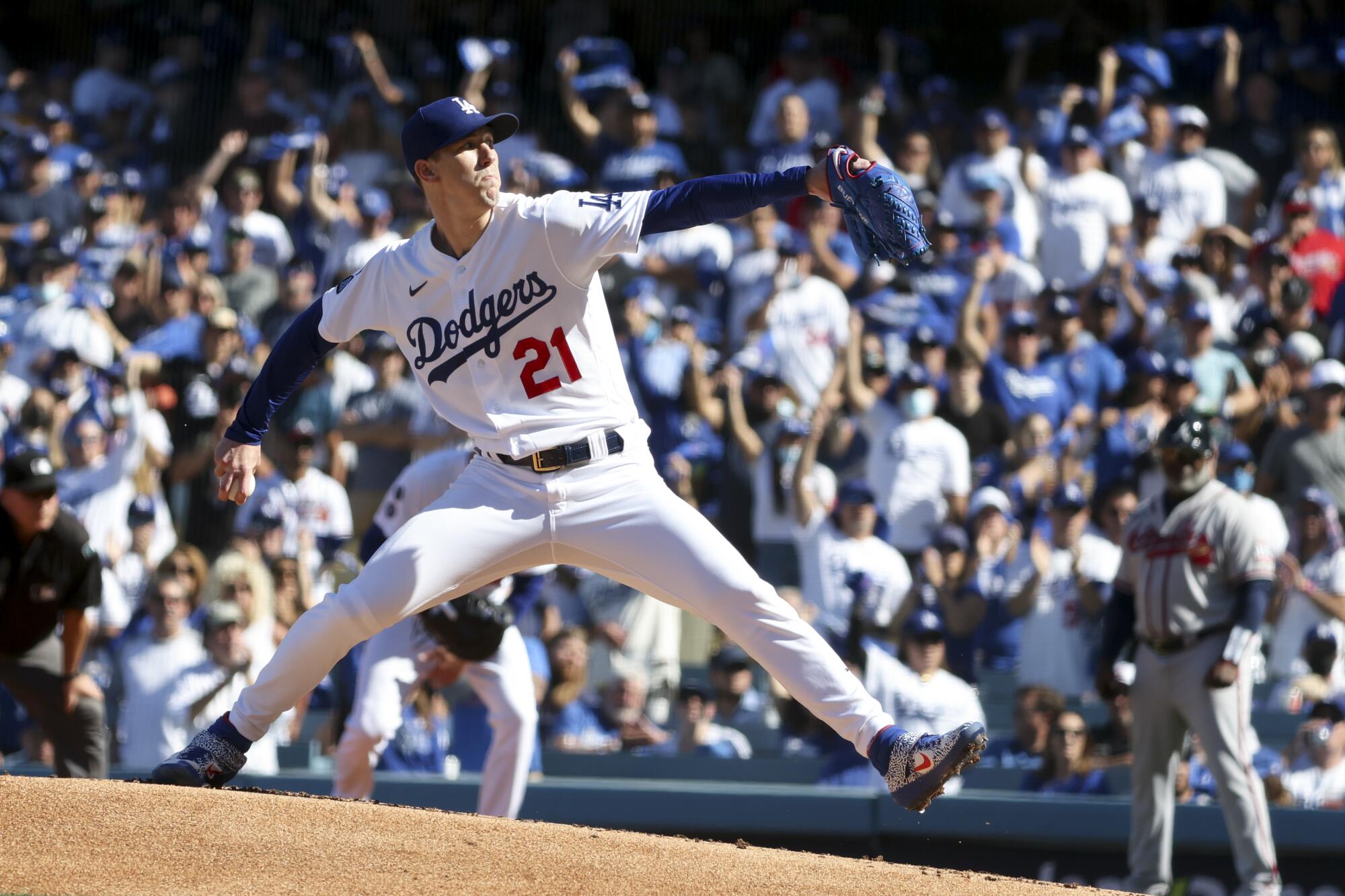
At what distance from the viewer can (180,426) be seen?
933cm

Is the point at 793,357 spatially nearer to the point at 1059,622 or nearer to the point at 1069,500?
the point at 1069,500

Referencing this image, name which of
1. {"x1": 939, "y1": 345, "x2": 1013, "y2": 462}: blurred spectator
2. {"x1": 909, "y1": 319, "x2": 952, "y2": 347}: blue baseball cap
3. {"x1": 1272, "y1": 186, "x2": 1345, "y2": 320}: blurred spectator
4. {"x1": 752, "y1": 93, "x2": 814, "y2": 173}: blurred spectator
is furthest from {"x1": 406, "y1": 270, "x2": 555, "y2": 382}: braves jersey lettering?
{"x1": 752, "y1": 93, "x2": 814, "y2": 173}: blurred spectator

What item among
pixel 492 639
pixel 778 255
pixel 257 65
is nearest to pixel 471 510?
pixel 492 639

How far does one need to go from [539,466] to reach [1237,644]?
10.3ft

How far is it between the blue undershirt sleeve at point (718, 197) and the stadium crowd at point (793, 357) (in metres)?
3.31

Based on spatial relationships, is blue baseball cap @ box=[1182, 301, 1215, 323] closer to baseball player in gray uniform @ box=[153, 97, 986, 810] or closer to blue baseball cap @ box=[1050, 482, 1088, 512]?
blue baseball cap @ box=[1050, 482, 1088, 512]

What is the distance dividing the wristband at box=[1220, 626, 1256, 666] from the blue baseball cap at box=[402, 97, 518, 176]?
3.38 metres

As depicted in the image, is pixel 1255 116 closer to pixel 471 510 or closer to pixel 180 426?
pixel 180 426

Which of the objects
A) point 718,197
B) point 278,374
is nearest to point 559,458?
point 718,197

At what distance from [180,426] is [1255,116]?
21.7 feet

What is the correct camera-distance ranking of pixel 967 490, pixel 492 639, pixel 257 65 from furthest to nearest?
pixel 257 65 → pixel 967 490 → pixel 492 639

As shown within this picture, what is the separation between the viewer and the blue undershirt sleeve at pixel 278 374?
14.2 ft

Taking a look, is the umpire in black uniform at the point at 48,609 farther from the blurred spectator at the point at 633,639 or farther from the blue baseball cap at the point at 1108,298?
the blue baseball cap at the point at 1108,298

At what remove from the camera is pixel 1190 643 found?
20.4 ft
